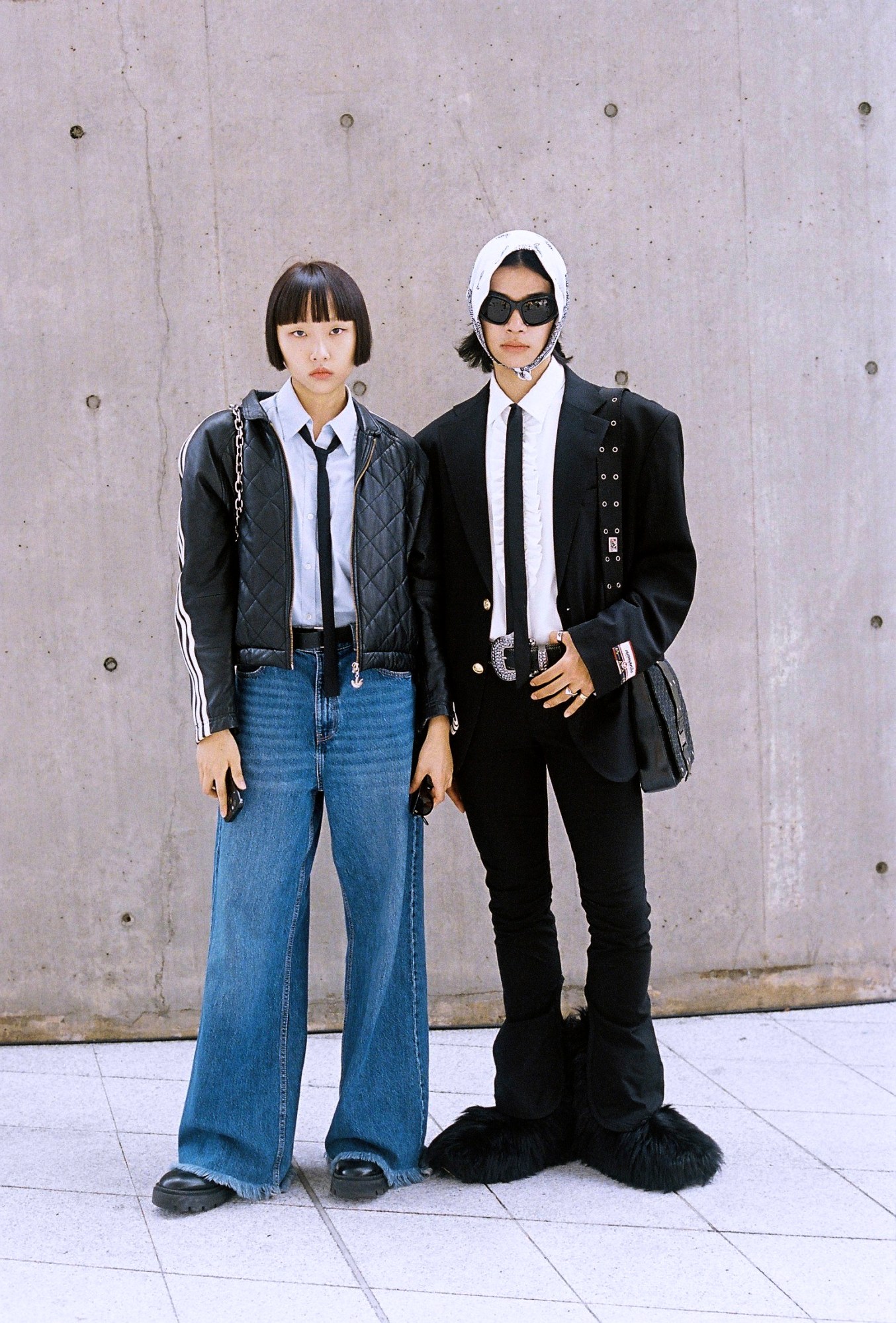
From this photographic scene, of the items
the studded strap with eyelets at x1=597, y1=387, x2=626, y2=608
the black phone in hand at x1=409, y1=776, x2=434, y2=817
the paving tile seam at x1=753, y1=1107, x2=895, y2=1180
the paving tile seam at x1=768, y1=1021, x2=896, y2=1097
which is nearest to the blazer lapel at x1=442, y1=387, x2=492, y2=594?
the studded strap with eyelets at x1=597, y1=387, x2=626, y2=608

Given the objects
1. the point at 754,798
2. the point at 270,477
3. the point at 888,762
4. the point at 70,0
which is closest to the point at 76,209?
the point at 70,0

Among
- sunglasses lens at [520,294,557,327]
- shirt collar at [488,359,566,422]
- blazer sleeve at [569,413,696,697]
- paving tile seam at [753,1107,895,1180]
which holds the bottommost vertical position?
paving tile seam at [753,1107,895,1180]

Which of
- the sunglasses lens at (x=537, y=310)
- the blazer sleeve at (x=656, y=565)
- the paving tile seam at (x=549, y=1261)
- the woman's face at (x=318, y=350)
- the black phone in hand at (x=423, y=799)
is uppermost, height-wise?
the sunglasses lens at (x=537, y=310)

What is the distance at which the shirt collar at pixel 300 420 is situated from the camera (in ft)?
8.07

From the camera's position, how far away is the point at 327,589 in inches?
94.7

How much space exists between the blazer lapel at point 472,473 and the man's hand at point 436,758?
28 cm

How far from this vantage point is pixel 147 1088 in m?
3.16

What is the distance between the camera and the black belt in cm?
247

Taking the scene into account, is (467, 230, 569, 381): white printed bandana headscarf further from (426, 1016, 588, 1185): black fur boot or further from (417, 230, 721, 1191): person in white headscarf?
(426, 1016, 588, 1185): black fur boot

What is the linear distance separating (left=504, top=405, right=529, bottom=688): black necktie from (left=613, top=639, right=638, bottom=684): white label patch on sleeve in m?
0.16

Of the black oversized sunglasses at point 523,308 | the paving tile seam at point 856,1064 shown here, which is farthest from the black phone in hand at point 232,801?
the paving tile seam at point 856,1064

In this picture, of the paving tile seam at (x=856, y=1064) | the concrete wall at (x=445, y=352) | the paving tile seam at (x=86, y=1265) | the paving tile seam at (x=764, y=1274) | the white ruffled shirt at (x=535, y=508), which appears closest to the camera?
the paving tile seam at (x=764, y=1274)

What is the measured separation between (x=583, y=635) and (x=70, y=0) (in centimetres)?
220

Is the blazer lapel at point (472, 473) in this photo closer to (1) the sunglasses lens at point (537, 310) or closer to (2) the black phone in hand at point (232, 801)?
(1) the sunglasses lens at point (537, 310)
